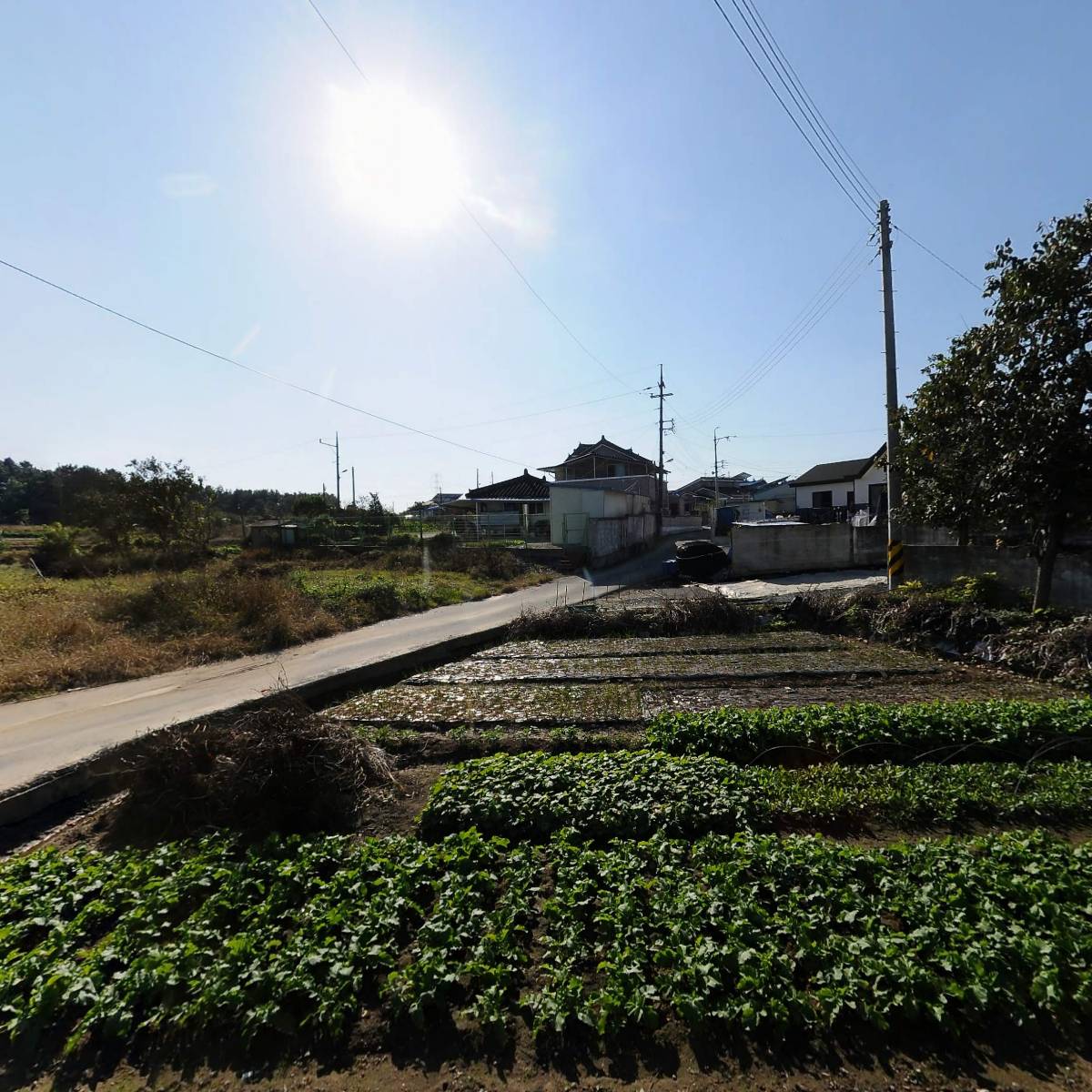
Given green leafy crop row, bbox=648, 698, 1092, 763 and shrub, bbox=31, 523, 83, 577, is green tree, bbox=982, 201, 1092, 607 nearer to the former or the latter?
Result: green leafy crop row, bbox=648, 698, 1092, 763

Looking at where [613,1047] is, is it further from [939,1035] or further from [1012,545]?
[1012,545]

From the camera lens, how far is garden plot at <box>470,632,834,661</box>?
1028 cm

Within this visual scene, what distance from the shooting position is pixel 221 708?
6.86 metres

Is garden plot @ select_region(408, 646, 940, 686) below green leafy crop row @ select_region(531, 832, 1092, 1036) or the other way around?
below

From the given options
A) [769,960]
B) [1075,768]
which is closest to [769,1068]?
[769,960]

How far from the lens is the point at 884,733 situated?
211 inches

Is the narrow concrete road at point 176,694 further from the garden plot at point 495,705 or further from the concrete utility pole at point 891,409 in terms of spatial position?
the concrete utility pole at point 891,409

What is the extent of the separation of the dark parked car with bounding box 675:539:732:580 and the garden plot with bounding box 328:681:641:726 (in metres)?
13.3

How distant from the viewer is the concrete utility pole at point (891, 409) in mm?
13070

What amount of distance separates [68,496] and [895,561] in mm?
31216

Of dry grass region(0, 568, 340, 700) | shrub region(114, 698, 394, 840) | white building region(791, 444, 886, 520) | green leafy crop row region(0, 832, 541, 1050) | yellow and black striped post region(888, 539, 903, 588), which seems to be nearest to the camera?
green leafy crop row region(0, 832, 541, 1050)

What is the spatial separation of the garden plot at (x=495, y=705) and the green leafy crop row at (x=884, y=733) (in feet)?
3.34

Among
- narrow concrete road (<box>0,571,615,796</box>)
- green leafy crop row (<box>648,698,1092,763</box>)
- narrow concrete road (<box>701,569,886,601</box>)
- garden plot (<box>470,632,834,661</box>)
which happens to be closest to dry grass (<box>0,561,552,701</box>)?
narrow concrete road (<box>0,571,615,796</box>)

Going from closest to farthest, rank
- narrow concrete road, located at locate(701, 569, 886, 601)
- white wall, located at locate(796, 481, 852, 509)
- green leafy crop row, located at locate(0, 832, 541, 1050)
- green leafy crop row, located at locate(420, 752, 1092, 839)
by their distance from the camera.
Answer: green leafy crop row, located at locate(0, 832, 541, 1050), green leafy crop row, located at locate(420, 752, 1092, 839), narrow concrete road, located at locate(701, 569, 886, 601), white wall, located at locate(796, 481, 852, 509)
